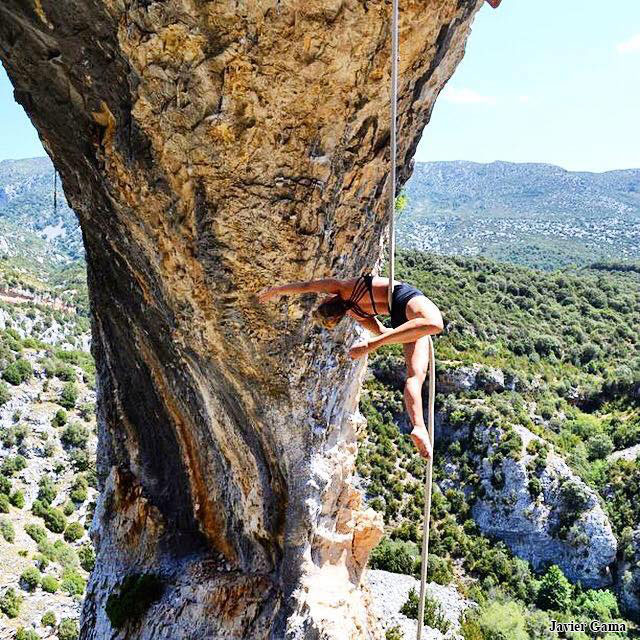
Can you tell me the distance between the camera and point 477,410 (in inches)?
1323

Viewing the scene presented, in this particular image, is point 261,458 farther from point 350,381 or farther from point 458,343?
point 458,343

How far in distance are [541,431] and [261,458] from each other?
3104cm

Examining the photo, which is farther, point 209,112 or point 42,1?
point 209,112

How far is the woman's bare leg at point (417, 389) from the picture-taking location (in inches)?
138

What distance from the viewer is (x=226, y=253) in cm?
598

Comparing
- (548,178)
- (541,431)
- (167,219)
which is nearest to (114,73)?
(167,219)

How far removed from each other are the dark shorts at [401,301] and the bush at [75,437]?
37697 mm

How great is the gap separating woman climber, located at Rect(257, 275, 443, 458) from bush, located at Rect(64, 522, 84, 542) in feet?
106

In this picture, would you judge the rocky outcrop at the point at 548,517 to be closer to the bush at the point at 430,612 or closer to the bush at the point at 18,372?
the bush at the point at 430,612

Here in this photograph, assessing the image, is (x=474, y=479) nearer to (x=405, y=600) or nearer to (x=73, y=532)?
(x=405, y=600)

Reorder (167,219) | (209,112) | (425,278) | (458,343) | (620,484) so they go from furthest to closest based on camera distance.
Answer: (425,278)
(458,343)
(620,484)
(167,219)
(209,112)

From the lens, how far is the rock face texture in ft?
16.6

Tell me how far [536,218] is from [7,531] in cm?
13569

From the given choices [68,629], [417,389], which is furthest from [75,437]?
[417,389]
